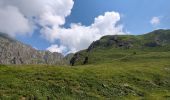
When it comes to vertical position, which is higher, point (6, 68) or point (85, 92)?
point (6, 68)

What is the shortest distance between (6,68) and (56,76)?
1159 cm

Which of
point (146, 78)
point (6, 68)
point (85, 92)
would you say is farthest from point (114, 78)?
point (6, 68)

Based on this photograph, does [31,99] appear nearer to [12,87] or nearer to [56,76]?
[12,87]

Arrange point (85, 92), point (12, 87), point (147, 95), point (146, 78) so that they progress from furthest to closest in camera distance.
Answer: point (146, 78) < point (147, 95) < point (85, 92) < point (12, 87)

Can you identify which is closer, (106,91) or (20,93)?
(20,93)

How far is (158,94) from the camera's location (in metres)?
58.8

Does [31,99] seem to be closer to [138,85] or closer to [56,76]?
[56,76]

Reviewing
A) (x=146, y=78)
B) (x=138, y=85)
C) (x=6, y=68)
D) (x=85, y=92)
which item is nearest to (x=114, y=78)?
(x=138, y=85)

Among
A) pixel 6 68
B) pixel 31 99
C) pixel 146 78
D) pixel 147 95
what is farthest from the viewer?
pixel 146 78

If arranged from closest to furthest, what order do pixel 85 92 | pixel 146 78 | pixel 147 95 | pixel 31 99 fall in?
pixel 31 99
pixel 85 92
pixel 147 95
pixel 146 78

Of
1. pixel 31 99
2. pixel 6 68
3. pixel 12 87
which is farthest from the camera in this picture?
pixel 6 68

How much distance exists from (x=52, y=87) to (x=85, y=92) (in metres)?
6.01

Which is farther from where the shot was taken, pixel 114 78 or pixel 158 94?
pixel 114 78

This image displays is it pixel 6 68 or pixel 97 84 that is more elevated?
pixel 6 68
